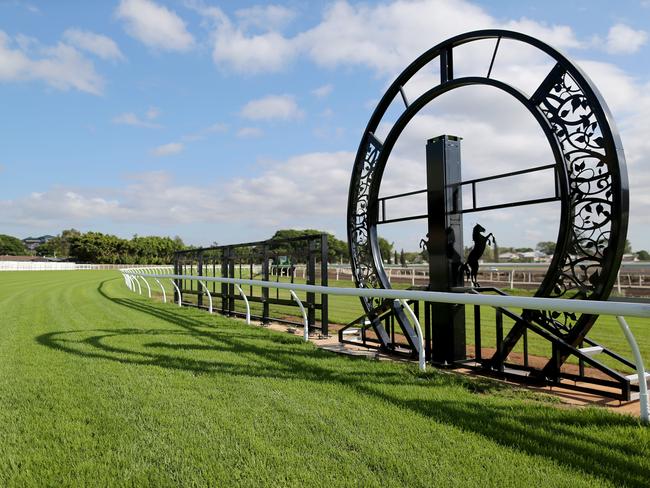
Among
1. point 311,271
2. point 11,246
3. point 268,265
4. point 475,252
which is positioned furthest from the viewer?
point 11,246

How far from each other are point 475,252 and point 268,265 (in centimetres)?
534

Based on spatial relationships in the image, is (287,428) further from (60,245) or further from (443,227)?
(60,245)

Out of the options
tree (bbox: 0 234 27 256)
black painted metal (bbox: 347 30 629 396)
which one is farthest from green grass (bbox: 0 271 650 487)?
tree (bbox: 0 234 27 256)

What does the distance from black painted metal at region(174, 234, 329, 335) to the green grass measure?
3225 mm

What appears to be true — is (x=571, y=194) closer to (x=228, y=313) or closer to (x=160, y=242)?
(x=228, y=313)

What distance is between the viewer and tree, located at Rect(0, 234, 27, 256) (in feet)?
393

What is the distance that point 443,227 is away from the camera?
17.7 feet

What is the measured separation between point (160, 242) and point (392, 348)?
288 ft

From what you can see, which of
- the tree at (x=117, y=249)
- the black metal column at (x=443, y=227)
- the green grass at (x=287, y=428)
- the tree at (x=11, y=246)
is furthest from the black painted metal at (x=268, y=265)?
the tree at (x=11, y=246)

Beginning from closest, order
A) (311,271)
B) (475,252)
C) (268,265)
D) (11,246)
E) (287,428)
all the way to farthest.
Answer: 1. (287,428)
2. (475,252)
3. (311,271)
4. (268,265)
5. (11,246)

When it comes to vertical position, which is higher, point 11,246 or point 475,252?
point 11,246

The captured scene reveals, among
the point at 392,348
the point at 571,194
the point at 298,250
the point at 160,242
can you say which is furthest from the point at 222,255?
the point at 160,242

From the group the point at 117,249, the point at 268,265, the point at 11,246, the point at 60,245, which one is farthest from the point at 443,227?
the point at 11,246

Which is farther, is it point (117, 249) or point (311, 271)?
point (117, 249)
